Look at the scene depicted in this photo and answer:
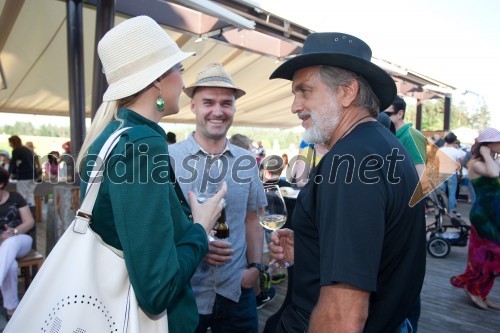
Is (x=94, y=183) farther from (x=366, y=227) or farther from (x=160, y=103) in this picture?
(x=366, y=227)

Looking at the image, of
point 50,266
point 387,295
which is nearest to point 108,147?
point 50,266

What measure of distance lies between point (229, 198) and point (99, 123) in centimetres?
109

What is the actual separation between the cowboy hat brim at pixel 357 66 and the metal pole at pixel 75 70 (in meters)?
4.02

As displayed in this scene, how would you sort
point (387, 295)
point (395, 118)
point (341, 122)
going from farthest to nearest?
point (395, 118), point (341, 122), point (387, 295)

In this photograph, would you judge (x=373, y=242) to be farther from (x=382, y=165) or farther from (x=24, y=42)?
(x=24, y=42)

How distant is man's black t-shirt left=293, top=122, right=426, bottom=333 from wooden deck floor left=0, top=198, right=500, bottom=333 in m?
2.78

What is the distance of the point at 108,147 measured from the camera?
118cm

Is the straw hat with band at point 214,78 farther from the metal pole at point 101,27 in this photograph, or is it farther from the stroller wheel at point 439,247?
the stroller wheel at point 439,247

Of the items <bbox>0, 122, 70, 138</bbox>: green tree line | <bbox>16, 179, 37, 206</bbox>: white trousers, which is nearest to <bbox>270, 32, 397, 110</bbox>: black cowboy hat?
<bbox>16, 179, 37, 206</bbox>: white trousers

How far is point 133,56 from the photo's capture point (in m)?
1.40

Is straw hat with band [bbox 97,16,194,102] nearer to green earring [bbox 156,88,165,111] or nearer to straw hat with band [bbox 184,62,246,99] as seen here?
green earring [bbox 156,88,165,111]

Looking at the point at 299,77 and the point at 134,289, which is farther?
the point at 299,77

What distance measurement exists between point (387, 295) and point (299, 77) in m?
0.92

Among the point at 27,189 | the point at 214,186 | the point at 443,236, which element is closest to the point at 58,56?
the point at 27,189
